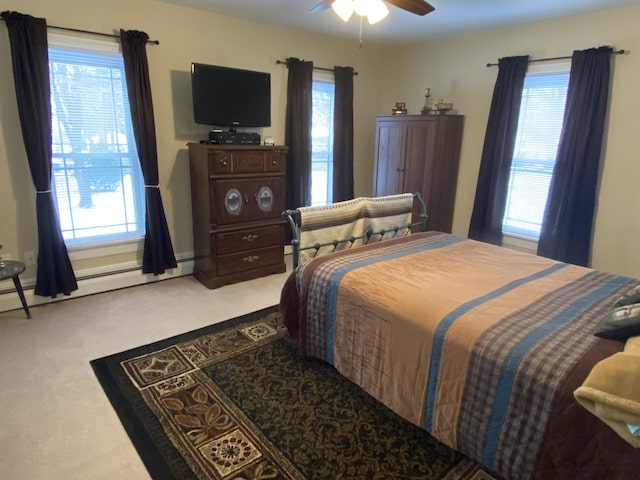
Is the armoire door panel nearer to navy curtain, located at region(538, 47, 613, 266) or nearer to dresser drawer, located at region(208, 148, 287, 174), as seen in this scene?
dresser drawer, located at region(208, 148, 287, 174)

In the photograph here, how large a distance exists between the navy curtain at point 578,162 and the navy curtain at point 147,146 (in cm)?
371

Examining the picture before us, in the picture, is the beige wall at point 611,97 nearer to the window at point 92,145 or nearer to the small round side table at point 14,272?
the window at point 92,145

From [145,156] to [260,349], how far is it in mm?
2040

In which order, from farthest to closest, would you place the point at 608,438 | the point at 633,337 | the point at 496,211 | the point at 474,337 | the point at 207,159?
the point at 496,211 → the point at 207,159 → the point at 474,337 → the point at 633,337 → the point at 608,438

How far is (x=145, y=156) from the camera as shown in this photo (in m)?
3.39

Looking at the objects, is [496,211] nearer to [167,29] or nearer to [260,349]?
[260,349]

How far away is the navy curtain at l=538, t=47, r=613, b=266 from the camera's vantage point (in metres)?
3.29

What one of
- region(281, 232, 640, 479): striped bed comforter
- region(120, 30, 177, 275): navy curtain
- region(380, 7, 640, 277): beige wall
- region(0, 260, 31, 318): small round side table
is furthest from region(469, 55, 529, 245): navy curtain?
region(0, 260, 31, 318): small round side table

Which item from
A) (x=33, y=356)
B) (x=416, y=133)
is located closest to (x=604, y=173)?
(x=416, y=133)

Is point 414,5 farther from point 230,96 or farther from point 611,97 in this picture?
point 611,97

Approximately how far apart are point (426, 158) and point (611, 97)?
66.6 inches

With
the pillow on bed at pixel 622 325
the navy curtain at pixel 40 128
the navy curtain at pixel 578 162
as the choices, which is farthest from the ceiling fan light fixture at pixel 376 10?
the navy curtain at pixel 40 128

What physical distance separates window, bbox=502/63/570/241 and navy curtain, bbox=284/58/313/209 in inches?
88.2

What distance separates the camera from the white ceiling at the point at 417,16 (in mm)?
3188
